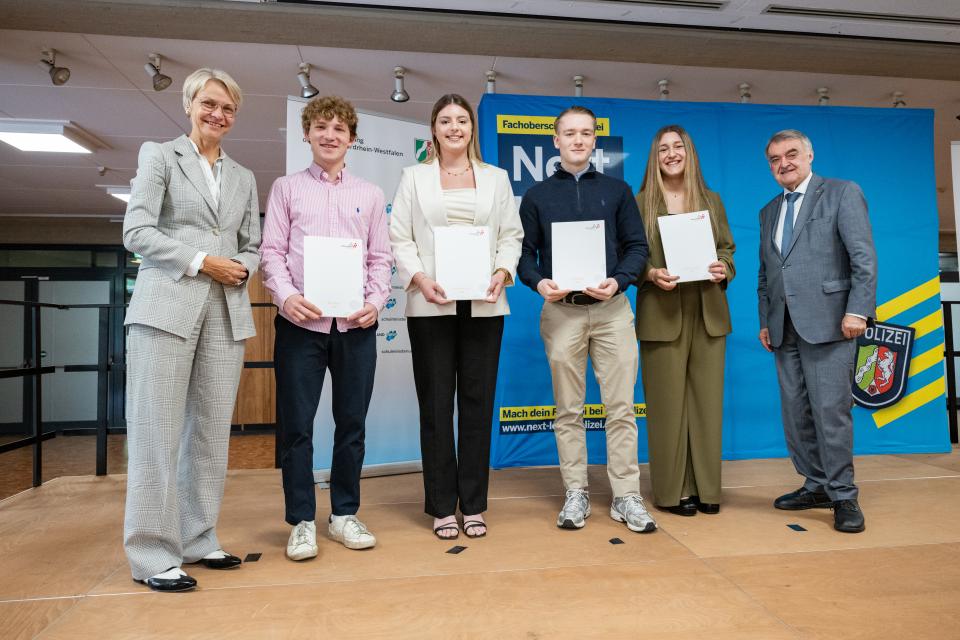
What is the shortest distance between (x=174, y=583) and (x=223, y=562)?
0.67 feet

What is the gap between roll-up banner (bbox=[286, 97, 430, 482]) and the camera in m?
3.33

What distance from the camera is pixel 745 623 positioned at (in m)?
1.58

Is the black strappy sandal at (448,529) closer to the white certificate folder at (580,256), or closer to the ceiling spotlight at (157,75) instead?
the white certificate folder at (580,256)

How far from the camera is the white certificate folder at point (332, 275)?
81.6 inches

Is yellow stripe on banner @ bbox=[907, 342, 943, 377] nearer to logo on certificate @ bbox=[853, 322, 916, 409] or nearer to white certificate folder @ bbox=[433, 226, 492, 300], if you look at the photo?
logo on certificate @ bbox=[853, 322, 916, 409]

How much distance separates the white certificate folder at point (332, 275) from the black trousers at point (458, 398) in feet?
0.96

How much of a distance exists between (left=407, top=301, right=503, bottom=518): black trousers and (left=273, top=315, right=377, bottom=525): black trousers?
0.73ft

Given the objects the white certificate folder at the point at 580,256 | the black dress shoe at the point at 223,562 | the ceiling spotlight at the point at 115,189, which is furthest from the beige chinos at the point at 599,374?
the ceiling spotlight at the point at 115,189

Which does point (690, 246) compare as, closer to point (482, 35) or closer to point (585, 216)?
point (585, 216)

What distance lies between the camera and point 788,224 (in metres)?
2.56

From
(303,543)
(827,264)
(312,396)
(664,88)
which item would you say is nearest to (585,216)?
(827,264)

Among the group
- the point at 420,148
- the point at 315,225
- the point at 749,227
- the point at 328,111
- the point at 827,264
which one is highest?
the point at 420,148

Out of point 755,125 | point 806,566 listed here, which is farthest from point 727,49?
point 806,566

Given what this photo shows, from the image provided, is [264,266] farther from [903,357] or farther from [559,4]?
[903,357]
